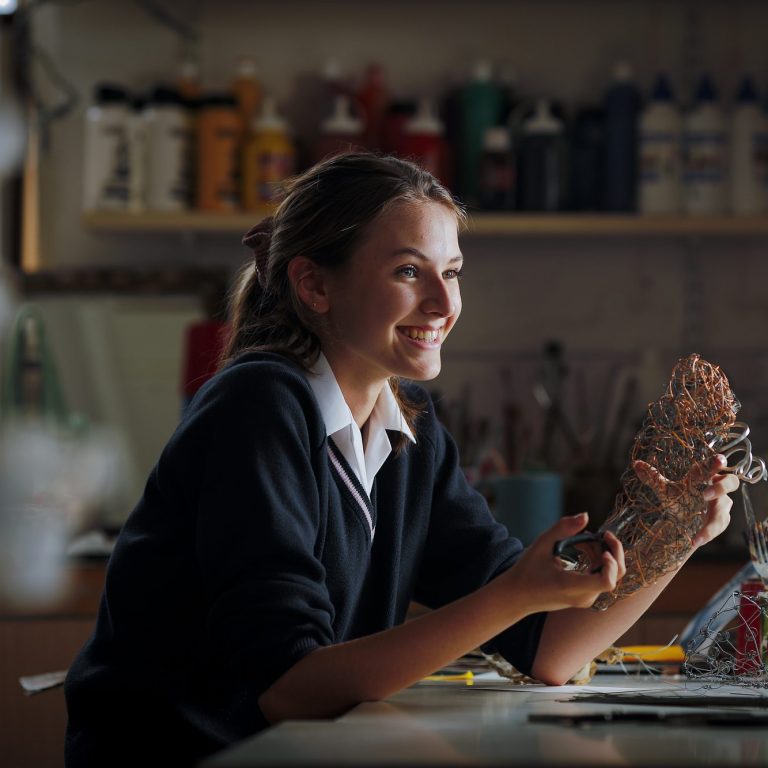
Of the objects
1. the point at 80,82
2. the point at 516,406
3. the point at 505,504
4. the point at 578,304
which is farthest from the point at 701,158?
the point at 80,82

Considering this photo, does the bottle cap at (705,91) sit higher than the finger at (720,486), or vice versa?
the bottle cap at (705,91)

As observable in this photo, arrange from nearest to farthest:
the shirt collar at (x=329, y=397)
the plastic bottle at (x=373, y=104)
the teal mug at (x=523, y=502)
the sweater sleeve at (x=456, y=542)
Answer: the shirt collar at (x=329, y=397)
the sweater sleeve at (x=456, y=542)
the teal mug at (x=523, y=502)
the plastic bottle at (x=373, y=104)

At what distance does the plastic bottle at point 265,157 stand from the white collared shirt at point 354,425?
134 centimetres

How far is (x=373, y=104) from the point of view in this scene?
2.69 meters

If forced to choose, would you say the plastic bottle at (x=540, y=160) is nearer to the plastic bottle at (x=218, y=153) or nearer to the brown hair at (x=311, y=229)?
the plastic bottle at (x=218, y=153)

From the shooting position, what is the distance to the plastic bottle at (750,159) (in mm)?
2586

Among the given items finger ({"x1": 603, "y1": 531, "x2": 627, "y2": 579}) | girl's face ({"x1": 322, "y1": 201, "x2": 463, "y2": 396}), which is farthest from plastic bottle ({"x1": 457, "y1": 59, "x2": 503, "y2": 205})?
finger ({"x1": 603, "y1": 531, "x2": 627, "y2": 579})

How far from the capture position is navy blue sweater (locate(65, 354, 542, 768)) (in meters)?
1.06

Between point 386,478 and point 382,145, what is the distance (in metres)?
1.45

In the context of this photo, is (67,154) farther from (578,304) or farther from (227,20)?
(578,304)

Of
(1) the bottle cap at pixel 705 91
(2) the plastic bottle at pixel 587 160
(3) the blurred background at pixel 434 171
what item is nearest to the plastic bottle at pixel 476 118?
(3) the blurred background at pixel 434 171

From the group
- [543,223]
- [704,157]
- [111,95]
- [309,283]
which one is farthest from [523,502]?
[111,95]

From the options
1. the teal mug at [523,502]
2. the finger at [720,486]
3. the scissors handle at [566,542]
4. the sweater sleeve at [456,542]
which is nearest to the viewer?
the scissors handle at [566,542]

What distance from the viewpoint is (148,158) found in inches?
104
